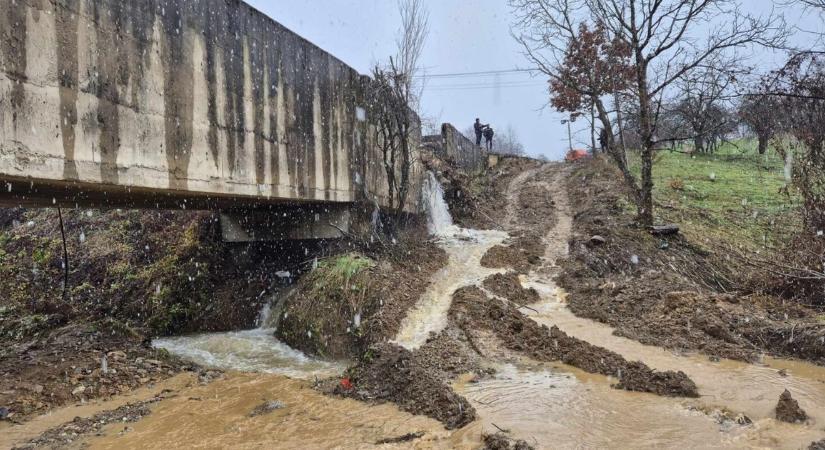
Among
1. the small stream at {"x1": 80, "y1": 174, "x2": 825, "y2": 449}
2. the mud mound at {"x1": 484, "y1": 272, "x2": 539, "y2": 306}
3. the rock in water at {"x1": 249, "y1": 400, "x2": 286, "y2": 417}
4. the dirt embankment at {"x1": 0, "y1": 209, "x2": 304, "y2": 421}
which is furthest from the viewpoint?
the mud mound at {"x1": 484, "y1": 272, "x2": 539, "y2": 306}

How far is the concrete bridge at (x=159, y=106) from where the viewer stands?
427 centimetres

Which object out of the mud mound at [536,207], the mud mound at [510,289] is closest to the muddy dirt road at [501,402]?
the mud mound at [510,289]

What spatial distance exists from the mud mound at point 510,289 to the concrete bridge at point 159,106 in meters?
3.51

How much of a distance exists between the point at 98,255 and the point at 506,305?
9411mm

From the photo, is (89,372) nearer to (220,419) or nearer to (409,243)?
(220,419)

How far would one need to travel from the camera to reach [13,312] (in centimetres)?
988

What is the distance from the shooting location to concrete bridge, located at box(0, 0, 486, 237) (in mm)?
4266

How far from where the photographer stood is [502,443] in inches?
158

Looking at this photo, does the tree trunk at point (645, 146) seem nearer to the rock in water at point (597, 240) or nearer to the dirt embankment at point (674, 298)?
the dirt embankment at point (674, 298)

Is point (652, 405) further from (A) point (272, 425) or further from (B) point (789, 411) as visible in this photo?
(A) point (272, 425)

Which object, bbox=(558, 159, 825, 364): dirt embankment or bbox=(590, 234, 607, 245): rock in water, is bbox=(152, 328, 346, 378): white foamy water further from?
bbox=(590, 234, 607, 245): rock in water

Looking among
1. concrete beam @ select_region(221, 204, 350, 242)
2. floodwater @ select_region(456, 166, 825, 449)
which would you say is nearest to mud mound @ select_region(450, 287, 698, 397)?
floodwater @ select_region(456, 166, 825, 449)

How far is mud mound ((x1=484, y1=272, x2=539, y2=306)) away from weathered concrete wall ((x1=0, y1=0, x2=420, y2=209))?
370cm

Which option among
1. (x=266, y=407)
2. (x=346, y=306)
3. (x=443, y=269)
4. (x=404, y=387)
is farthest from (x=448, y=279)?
(x=266, y=407)
